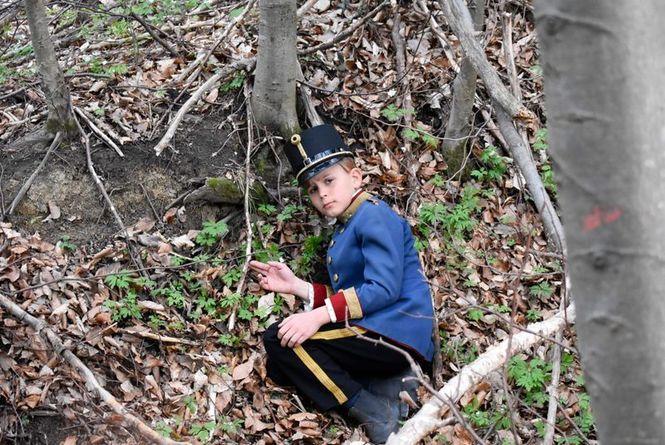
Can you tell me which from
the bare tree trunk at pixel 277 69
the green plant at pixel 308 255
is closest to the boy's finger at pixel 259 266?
the green plant at pixel 308 255

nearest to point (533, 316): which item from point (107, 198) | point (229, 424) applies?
point (229, 424)

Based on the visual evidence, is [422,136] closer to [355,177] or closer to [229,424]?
[355,177]

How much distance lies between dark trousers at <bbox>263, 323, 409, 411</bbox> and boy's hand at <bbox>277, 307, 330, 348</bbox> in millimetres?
54

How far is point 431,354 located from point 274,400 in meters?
1.02

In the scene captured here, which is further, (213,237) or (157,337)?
(213,237)

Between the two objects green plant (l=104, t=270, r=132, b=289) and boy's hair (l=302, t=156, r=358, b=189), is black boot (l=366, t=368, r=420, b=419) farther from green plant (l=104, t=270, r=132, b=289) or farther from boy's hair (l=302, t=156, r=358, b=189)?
green plant (l=104, t=270, r=132, b=289)

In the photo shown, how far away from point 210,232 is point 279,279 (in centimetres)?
56

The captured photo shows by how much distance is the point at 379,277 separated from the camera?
4.57m

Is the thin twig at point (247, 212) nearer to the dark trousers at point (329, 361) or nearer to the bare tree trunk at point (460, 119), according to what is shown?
the dark trousers at point (329, 361)

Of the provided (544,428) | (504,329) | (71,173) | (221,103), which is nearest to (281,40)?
(221,103)

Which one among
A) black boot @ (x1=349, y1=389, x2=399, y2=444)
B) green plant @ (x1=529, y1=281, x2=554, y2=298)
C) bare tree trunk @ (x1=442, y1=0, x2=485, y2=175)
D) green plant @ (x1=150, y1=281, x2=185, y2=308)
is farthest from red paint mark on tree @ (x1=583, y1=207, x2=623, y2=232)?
bare tree trunk @ (x1=442, y1=0, x2=485, y2=175)

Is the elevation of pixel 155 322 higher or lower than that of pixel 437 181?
lower

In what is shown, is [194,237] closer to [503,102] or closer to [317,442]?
[317,442]

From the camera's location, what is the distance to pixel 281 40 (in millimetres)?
5340
